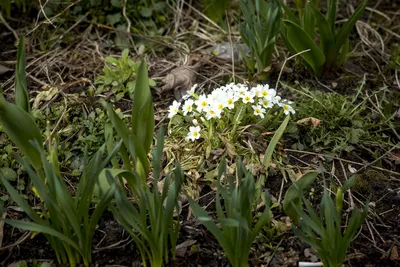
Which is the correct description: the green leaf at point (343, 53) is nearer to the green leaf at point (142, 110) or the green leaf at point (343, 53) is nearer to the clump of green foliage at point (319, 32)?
the clump of green foliage at point (319, 32)

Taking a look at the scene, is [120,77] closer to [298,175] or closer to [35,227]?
[298,175]

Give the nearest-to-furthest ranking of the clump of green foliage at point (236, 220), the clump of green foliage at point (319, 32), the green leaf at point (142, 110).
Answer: the clump of green foliage at point (236, 220) → the green leaf at point (142, 110) → the clump of green foliage at point (319, 32)

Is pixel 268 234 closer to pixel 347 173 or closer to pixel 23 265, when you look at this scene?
pixel 347 173

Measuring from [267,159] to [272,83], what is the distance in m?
0.72

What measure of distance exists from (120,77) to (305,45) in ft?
2.96

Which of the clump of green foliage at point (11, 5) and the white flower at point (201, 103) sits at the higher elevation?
the clump of green foliage at point (11, 5)

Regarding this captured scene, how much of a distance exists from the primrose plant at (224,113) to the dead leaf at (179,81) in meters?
0.32

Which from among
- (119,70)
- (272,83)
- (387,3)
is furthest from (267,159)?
(387,3)

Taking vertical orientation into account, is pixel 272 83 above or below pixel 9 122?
below

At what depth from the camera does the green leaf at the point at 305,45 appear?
2.79 meters

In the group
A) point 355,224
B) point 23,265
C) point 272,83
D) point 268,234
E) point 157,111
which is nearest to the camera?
point 355,224

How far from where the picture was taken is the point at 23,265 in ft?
6.61

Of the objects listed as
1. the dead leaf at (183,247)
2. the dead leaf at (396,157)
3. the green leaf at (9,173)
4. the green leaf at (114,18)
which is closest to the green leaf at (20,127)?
the green leaf at (9,173)

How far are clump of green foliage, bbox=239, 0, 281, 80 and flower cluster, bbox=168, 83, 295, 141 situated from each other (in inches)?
12.9
